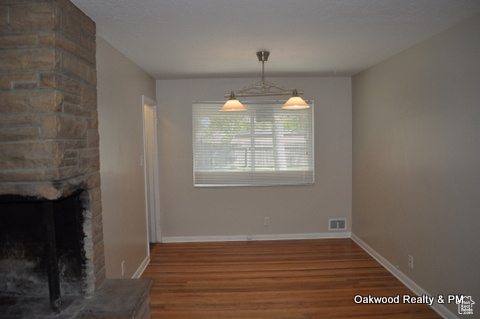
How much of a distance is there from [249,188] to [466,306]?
298cm

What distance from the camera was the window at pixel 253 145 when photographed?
15.8ft

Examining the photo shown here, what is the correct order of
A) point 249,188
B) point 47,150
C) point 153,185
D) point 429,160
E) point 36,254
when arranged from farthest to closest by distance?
point 249,188
point 153,185
point 429,160
point 36,254
point 47,150

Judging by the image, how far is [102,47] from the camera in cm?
274

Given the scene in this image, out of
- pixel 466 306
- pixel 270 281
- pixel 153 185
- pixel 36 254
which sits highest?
pixel 153 185

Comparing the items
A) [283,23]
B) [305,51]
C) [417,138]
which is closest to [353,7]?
[283,23]

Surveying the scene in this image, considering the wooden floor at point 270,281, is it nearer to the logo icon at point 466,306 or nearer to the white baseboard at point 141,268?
the white baseboard at point 141,268

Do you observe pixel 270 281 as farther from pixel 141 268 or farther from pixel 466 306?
pixel 466 306

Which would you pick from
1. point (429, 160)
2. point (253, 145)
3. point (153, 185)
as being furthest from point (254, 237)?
point (429, 160)

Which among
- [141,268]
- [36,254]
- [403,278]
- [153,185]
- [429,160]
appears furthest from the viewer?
[153,185]

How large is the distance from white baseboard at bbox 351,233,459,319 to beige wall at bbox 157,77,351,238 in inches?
24.5

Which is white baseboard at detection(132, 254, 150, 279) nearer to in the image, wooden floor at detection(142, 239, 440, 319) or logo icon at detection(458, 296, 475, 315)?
wooden floor at detection(142, 239, 440, 319)

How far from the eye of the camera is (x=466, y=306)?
2527mm

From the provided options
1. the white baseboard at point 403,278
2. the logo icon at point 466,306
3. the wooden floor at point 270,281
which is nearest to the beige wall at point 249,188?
the wooden floor at point 270,281

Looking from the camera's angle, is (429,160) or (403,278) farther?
(403,278)
